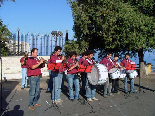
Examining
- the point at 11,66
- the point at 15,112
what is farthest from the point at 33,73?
the point at 11,66

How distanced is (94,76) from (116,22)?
17.1ft

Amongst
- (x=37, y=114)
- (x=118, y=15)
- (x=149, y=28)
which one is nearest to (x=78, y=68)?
(x=37, y=114)

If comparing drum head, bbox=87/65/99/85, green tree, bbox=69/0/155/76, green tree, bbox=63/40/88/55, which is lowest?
drum head, bbox=87/65/99/85

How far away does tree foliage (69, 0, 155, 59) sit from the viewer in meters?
11.3

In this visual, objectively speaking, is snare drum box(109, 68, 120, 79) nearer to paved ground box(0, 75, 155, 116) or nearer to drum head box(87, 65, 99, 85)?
paved ground box(0, 75, 155, 116)

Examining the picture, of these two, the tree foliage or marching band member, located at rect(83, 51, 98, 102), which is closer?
marching band member, located at rect(83, 51, 98, 102)

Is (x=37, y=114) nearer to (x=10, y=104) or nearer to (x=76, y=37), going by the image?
(x=10, y=104)

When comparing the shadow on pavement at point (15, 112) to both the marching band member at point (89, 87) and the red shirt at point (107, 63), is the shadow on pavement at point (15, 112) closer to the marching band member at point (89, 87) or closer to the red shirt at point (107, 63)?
the marching band member at point (89, 87)

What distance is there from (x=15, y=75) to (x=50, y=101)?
733 centimetres

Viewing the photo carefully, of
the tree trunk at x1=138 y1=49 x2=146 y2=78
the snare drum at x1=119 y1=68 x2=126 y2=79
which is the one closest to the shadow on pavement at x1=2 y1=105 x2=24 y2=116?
the snare drum at x1=119 y1=68 x2=126 y2=79

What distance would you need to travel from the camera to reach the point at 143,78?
14.0 m

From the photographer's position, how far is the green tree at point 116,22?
37.0ft

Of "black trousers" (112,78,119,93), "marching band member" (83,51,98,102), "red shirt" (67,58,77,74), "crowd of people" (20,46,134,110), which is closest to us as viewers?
"crowd of people" (20,46,134,110)

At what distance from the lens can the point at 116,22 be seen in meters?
11.6
